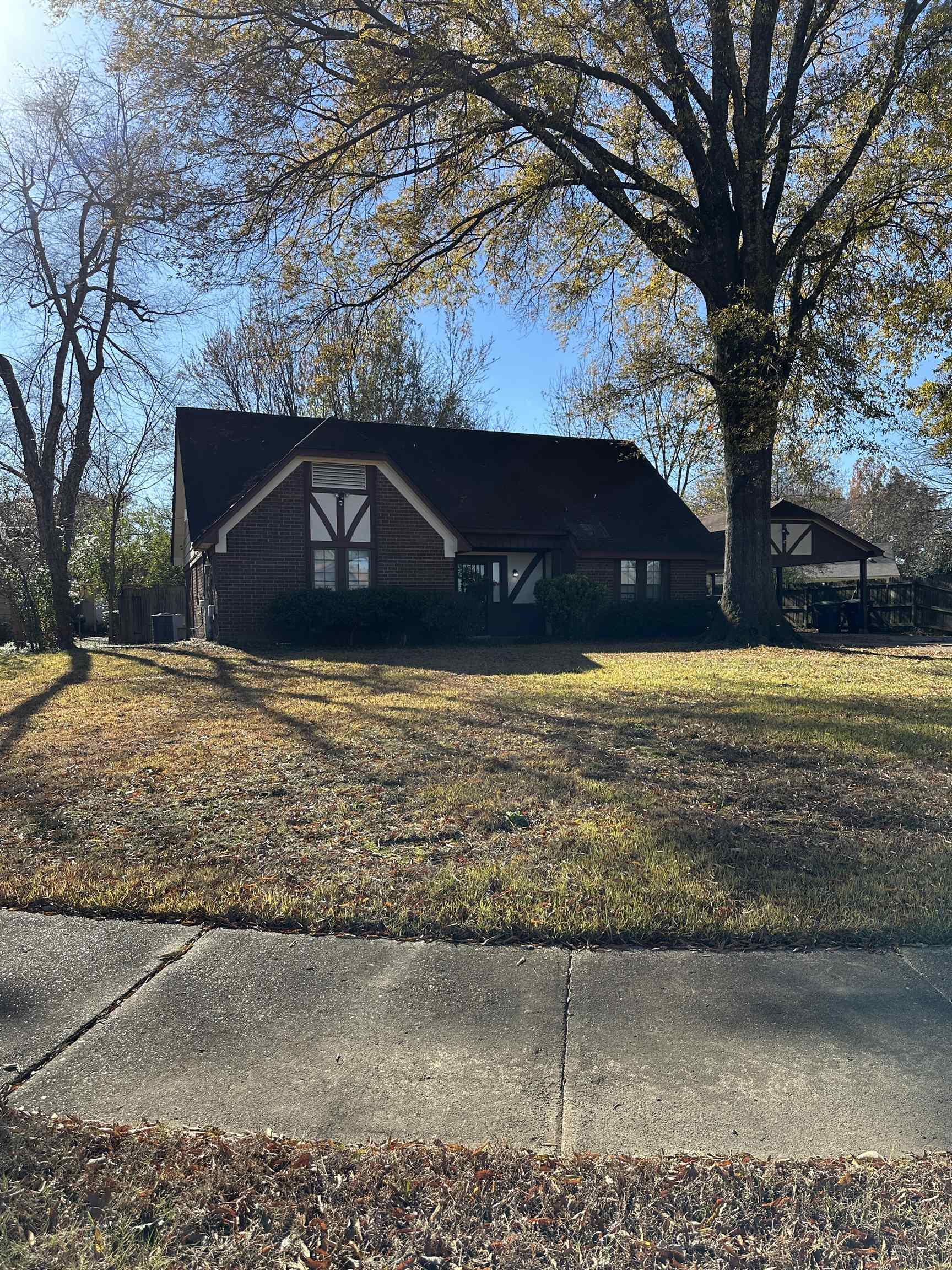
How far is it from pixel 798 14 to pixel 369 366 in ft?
64.2

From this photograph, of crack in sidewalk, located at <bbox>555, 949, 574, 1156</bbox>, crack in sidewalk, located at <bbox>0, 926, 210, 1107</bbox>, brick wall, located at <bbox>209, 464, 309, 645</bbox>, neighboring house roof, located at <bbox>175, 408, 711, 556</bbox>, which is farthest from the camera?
neighboring house roof, located at <bbox>175, 408, 711, 556</bbox>

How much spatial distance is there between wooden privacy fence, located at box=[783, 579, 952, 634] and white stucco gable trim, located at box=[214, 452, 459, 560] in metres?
13.6

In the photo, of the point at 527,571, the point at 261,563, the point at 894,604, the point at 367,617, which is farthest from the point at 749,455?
the point at 894,604

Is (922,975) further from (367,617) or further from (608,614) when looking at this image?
(608,614)

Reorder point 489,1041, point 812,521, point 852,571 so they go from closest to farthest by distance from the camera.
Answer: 1. point 489,1041
2. point 812,521
3. point 852,571

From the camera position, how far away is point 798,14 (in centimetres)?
1548

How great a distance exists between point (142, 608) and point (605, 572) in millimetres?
14953

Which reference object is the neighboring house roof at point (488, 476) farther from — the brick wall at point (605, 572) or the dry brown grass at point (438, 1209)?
the dry brown grass at point (438, 1209)

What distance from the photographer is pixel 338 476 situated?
62.1 ft

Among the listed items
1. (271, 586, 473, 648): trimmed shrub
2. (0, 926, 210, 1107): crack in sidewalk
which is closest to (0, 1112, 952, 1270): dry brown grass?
(0, 926, 210, 1107): crack in sidewalk

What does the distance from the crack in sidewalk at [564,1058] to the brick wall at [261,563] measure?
15.7 m

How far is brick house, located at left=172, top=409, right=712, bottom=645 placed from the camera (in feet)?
60.5

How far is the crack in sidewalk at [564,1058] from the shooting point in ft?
7.45

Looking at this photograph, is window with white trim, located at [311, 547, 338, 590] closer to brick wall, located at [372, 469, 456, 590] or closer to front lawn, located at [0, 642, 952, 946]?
brick wall, located at [372, 469, 456, 590]
